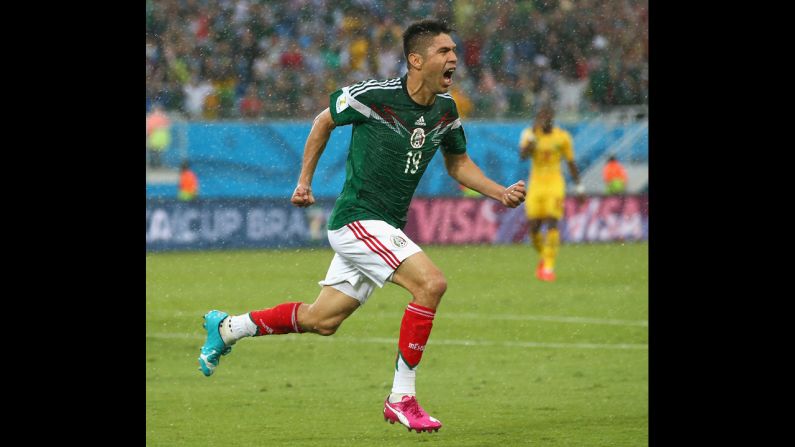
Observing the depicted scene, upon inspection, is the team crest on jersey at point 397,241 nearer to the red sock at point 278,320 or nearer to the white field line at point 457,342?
the red sock at point 278,320

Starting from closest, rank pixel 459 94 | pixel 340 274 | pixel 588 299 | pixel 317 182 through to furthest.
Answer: pixel 340 274, pixel 588 299, pixel 317 182, pixel 459 94

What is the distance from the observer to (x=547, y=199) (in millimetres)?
18312

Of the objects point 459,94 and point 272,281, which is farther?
point 459,94

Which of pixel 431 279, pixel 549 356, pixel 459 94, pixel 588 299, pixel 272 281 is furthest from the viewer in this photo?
pixel 459 94

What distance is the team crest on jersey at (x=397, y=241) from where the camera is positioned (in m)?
7.69

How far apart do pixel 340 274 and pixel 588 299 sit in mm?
8759

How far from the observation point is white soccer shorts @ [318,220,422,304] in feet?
25.2

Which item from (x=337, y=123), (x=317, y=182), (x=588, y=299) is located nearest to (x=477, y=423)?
(x=337, y=123)

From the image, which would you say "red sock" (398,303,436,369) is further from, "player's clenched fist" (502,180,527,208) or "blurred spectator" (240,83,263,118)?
"blurred spectator" (240,83,263,118)

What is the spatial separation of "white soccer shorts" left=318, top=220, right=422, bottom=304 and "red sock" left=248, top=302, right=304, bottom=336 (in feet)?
0.93

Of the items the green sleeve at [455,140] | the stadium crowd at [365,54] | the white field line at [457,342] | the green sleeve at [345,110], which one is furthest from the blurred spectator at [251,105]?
the green sleeve at [345,110]

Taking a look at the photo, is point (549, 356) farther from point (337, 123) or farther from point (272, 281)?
point (272, 281)

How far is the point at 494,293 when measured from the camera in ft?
55.6

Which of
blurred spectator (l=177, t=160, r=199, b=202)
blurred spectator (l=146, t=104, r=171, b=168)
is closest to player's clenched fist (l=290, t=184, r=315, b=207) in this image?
blurred spectator (l=177, t=160, r=199, b=202)
